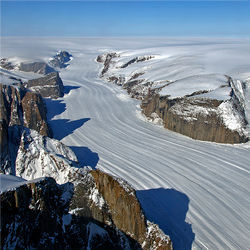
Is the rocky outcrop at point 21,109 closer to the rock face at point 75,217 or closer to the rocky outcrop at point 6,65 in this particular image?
the rock face at point 75,217

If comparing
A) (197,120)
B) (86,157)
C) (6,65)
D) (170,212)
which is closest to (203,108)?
(197,120)

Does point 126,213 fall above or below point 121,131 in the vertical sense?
above

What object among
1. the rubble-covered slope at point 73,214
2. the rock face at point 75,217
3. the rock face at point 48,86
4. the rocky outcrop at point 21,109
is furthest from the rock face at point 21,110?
the rock face at point 75,217

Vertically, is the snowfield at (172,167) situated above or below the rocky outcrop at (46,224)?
below

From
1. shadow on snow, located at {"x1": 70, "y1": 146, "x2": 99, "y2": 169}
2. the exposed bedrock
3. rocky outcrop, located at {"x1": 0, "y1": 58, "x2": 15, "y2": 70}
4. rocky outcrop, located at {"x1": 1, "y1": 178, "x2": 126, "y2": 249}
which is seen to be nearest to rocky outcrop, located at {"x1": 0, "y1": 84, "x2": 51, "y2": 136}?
shadow on snow, located at {"x1": 70, "y1": 146, "x2": 99, "y2": 169}

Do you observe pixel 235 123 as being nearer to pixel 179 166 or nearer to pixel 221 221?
pixel 179 166

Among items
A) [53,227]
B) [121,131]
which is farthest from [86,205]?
[121,131]

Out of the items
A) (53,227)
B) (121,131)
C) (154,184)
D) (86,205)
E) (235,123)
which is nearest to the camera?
(53,227)
